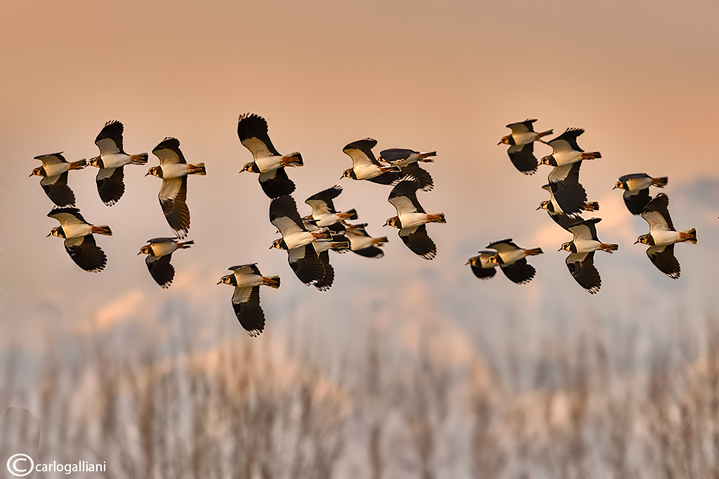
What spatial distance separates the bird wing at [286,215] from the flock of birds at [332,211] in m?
0.02

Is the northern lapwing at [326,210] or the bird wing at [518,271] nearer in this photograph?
the bird wing at [518,271]

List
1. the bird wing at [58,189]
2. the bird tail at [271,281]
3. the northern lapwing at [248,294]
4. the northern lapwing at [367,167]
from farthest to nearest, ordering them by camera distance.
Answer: the bird wing at [58,189] < the northern lapwing at [367,167] < the northern lapwing at [248,294] < the bird tail at [271,281]

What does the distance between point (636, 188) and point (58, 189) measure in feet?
32.4

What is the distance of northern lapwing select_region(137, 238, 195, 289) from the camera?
23031mm

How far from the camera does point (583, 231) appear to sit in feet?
75.9

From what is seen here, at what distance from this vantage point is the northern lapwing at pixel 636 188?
74.3 ft

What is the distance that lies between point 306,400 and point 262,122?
10631mm

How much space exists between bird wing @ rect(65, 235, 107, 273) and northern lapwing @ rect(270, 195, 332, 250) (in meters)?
3.04

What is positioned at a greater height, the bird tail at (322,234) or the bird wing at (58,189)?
the bird wing at (58,189)

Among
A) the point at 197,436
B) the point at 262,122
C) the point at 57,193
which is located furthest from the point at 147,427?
the point at 262,122

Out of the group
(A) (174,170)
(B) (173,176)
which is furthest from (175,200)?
(A) (174,170)

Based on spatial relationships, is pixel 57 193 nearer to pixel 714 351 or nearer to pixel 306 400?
pixel 306 400

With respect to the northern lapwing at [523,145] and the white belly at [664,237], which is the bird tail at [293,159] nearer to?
the northern lapwing at [523,145]

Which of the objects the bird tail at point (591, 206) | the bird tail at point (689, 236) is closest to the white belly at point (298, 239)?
the bird tail at point (591, 206)
